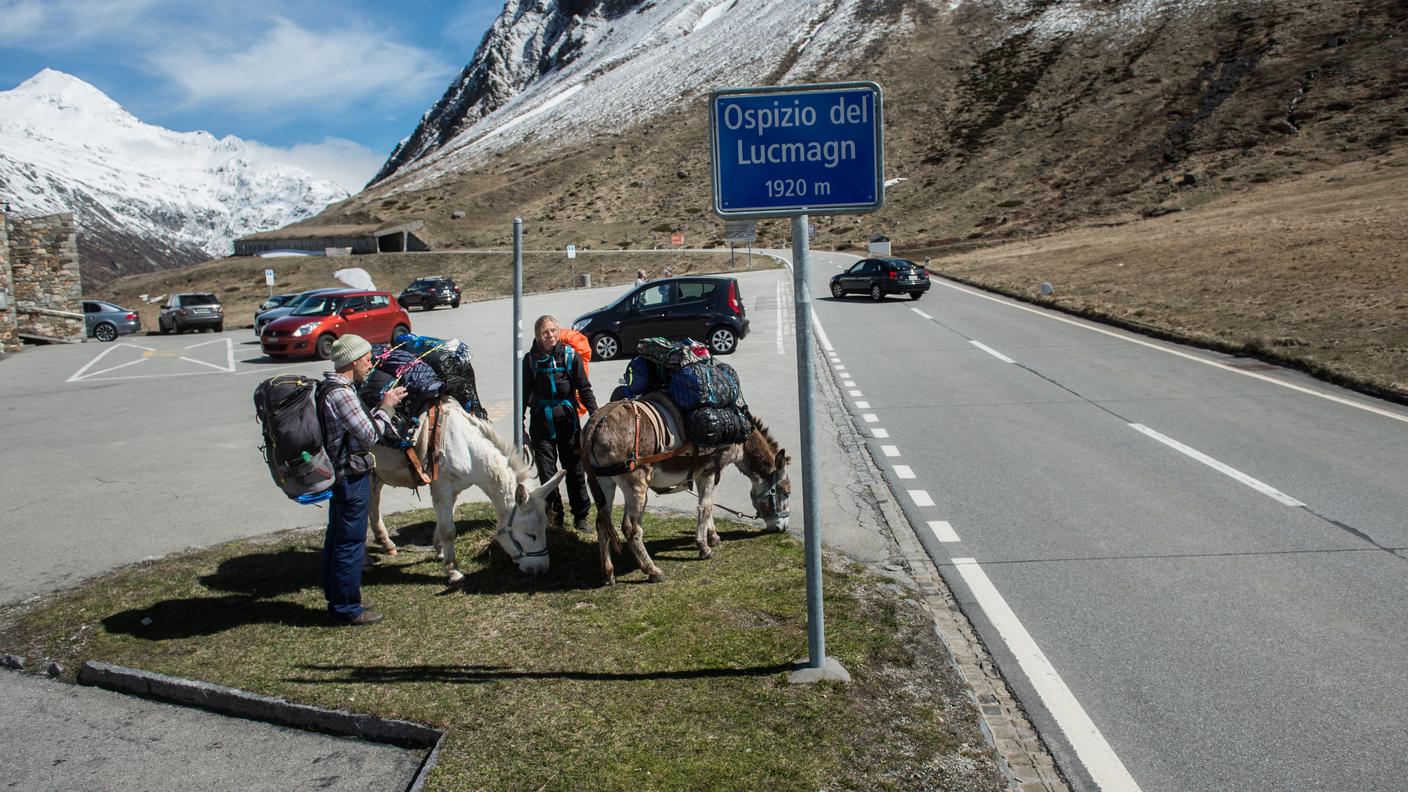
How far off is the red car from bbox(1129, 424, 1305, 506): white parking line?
63.2 feet

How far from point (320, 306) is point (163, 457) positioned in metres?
14.7

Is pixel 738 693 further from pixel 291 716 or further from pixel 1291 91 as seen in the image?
pixel 1291 91

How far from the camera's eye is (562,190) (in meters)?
112

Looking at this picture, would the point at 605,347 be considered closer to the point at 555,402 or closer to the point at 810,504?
the point at 555,402

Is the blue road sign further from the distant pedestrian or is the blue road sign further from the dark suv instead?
the dark suv

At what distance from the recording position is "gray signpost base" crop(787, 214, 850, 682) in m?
4.88

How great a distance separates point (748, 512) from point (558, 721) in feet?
14.5

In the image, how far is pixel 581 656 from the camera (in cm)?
554

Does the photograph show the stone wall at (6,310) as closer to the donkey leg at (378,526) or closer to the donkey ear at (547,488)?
the donkey leg at (378,526)

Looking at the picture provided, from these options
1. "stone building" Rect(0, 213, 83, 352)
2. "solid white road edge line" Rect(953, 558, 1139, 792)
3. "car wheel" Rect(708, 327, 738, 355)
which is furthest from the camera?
"stone building" Rect(0, 213, 83, 352)

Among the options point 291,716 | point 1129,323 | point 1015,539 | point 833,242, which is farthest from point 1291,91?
point 291,716

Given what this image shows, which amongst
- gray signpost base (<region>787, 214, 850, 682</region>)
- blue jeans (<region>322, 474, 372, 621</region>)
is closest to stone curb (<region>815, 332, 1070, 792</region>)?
gray signpost base (<region>787, 214, 850, 682</region>)

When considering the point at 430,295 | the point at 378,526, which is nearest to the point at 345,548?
the point at 378,526

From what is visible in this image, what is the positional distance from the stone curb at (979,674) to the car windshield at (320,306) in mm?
20981
